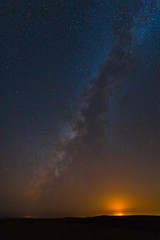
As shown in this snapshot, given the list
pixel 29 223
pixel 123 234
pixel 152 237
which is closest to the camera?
pixel 152 237

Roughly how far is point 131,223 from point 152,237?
4.00 m

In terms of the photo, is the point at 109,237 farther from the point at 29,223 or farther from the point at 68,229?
the point at 29,223

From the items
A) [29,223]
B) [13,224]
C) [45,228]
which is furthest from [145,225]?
[13,224]

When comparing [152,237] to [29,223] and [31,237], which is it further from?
[29,223]

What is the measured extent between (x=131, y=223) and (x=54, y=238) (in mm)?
5408

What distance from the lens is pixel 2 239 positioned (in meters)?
13.8

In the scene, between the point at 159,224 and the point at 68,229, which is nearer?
the point at 159,224

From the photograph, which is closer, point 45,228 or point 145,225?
point 145,225

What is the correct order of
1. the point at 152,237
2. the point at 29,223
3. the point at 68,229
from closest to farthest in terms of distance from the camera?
the point at 152,237 < the point at 68,229 < the point at 29,223

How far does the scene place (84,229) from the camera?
47.3 ft

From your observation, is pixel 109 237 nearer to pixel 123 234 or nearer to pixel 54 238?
pixel 123 234

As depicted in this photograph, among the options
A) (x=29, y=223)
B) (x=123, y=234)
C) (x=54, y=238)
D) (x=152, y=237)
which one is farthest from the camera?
(x=29, y=223)

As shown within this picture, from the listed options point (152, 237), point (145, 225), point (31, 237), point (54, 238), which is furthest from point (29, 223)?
point (152, 237)

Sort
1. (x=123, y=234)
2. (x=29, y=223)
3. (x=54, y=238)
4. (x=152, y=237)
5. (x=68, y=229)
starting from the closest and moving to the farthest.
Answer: (x=152, y=237)
(x=123, y=234)
(x=54, y=238)
(x=68, y=229)
(x=29, y=223)
